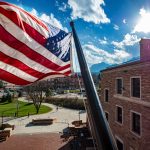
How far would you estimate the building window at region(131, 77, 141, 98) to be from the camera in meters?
18.9

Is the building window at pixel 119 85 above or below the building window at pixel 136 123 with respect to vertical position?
above

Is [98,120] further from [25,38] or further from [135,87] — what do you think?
[135,87]

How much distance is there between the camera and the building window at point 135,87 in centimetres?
1888

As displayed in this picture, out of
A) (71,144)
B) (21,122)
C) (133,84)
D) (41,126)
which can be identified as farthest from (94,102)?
(21,122)

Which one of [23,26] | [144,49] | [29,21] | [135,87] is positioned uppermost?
[144,49]

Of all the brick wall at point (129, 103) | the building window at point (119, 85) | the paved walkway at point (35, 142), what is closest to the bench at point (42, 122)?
the paved walkway at point (35, 142)

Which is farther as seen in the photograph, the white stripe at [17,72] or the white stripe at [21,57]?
the white stripe at [17,72]

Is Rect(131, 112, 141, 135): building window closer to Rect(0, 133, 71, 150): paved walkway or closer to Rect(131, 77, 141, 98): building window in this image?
Rect(131, 77, 141, 98): building window

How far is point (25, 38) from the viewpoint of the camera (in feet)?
19.2

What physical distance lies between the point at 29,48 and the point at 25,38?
0.91ft

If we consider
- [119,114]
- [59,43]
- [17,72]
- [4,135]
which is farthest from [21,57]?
[4,135]

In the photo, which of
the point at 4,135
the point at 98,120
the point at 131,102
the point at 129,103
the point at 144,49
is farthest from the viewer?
the point at 4,135

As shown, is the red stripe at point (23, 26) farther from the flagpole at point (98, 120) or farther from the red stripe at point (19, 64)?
the flagpole at point (98, 120)

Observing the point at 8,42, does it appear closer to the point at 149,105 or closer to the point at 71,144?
the point at 149,105
